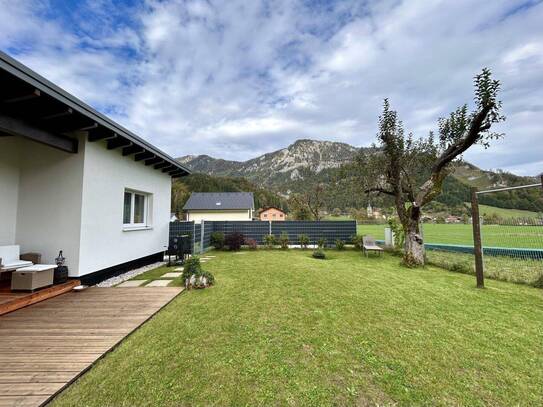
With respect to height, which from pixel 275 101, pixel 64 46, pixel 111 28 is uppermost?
pixel 275 101

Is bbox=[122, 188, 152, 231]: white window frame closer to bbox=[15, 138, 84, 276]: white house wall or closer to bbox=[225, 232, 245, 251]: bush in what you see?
bbox=[15, 138, 84, 276]: white house wall

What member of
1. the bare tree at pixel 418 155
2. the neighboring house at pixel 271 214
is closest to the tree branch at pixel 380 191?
the bare tree at pixel 418 155

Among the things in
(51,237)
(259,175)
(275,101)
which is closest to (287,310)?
(51,237)

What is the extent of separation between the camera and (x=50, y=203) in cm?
480

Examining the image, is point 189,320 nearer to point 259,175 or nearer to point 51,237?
point 51,237

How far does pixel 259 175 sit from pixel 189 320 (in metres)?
108

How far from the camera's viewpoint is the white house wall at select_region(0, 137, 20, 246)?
4580mm

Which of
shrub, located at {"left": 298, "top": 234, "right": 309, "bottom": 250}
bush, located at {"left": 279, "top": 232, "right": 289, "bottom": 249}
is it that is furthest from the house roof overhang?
shrub, located at {"left": 298, "top": 234, "right": 309, "bottom": 250}

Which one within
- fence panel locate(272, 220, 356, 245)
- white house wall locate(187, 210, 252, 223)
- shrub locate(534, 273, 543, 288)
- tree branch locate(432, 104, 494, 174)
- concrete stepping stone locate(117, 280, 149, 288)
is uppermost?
tree branch locate(432, 104, 494, 174)

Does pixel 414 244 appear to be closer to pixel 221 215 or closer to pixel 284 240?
pixel 284 240

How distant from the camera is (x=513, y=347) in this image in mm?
2695

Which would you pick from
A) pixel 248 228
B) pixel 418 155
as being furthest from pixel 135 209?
pixel 418 155

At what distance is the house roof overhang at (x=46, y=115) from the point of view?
309 cm

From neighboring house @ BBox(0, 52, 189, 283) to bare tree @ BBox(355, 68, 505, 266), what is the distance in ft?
29.1
